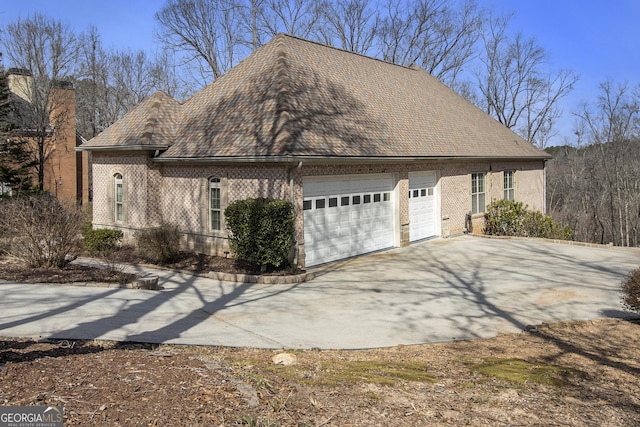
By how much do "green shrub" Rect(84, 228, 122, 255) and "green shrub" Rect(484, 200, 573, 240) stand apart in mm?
15749

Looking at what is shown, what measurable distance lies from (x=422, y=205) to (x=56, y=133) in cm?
2265

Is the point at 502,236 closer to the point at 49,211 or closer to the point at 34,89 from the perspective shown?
the point at 49,211

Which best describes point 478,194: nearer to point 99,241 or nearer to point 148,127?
point 148,127

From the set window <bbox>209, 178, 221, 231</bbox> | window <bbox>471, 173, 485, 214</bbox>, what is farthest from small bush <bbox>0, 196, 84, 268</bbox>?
window <bbox>471, 173, 485, 214</bbox>

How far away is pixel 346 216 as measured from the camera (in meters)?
16.1

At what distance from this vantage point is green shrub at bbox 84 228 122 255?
57.3 ft

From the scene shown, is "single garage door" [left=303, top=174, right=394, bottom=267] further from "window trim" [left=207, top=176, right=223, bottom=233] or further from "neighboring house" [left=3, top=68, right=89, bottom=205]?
"neighboring house" [left=3, top=68, right=89, bottom=205]

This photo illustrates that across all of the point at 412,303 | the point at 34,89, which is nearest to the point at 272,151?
the point at 412,303

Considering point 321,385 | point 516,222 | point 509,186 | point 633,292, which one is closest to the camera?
point 321,385

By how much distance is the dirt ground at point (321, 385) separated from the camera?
4.72m

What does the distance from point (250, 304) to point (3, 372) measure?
5.66 m

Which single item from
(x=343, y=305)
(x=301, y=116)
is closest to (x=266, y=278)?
(x=343, y=305)

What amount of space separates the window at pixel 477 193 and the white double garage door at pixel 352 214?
4084 mm

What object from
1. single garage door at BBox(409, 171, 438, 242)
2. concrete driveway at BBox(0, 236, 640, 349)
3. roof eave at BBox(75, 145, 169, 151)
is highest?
roof eave at BBox(75, 145, 169, 151)
